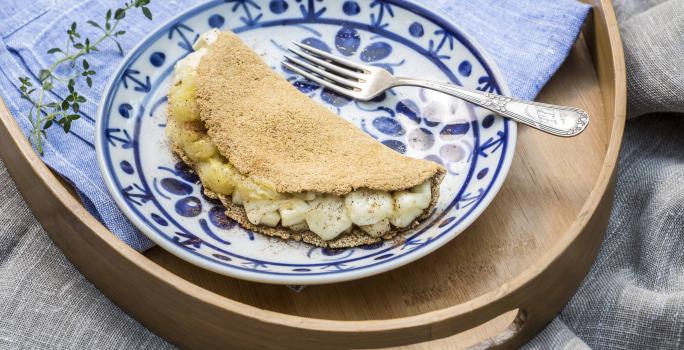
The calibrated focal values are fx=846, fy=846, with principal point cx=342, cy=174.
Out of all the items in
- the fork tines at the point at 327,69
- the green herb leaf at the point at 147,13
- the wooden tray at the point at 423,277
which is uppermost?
the green herb leaf at the point at 147,13

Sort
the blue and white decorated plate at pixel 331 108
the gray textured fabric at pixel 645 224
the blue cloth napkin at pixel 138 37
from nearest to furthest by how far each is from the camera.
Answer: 1. the blue and white decorated plate at pixel 331 108
2. the gray textured fabric at pixel 645 224
3. the blue cloth napkin at pixel 138 37

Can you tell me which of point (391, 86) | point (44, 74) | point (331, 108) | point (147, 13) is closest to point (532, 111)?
point (391, 86)

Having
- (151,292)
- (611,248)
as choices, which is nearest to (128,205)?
(151,292)

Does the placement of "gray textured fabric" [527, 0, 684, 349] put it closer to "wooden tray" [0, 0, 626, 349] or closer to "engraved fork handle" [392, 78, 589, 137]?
"wooden tray" [0, 0, 626, 349]

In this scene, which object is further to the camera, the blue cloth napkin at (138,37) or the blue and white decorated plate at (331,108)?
the blue cloth napkin at (138,37)

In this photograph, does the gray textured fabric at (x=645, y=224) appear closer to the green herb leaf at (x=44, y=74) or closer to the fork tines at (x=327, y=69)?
the fork tines at (x=327, y=69)

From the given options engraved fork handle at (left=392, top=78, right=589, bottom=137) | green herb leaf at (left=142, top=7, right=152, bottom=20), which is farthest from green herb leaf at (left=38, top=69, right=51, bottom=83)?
engraved fork handle at (left=392, top=78, right=589, bottom=137)

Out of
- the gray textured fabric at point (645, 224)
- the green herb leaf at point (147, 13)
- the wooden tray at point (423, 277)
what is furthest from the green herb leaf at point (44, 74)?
the gray textured fabric at point (645, 224)
